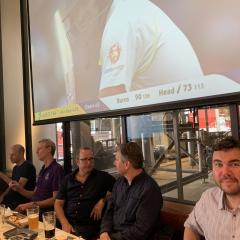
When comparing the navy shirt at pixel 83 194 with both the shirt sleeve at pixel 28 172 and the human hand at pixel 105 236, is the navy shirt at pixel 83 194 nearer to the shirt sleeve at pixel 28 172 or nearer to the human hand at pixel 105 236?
the human hand at pixel 105 236

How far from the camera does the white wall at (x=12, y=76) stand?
4.87 metres

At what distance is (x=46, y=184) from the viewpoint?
10.1 feet

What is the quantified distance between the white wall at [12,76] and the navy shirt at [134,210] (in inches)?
105

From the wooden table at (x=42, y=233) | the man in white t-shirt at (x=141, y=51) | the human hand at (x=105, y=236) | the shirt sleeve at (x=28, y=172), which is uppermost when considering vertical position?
the man in white t-shirt at (x=141, y=51)

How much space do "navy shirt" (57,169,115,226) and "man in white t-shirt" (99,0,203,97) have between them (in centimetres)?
80

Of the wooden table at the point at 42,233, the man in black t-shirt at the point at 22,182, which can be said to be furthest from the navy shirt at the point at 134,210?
the man in black t-shirt at the point at 22,182

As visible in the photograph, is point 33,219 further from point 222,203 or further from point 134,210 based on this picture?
point 222,203

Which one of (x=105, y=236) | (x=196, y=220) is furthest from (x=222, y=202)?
(x=105, y=236)

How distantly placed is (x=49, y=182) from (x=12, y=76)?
8.72ft

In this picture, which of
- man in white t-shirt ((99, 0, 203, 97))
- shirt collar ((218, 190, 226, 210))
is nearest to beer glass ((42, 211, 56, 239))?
shirt collar ((218, 190, 226, 210))

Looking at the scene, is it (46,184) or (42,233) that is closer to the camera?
(42,233)

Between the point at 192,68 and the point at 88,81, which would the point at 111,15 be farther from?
the point at 192,68

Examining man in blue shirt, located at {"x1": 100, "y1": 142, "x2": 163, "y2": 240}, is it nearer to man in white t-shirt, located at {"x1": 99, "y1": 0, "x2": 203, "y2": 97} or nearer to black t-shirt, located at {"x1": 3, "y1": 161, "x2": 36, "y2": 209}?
man in white t-shirt, located at {"x1": 99, "y1": 0, "x2": 203, "y2": 97}

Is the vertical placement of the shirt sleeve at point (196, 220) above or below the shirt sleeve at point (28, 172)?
below
